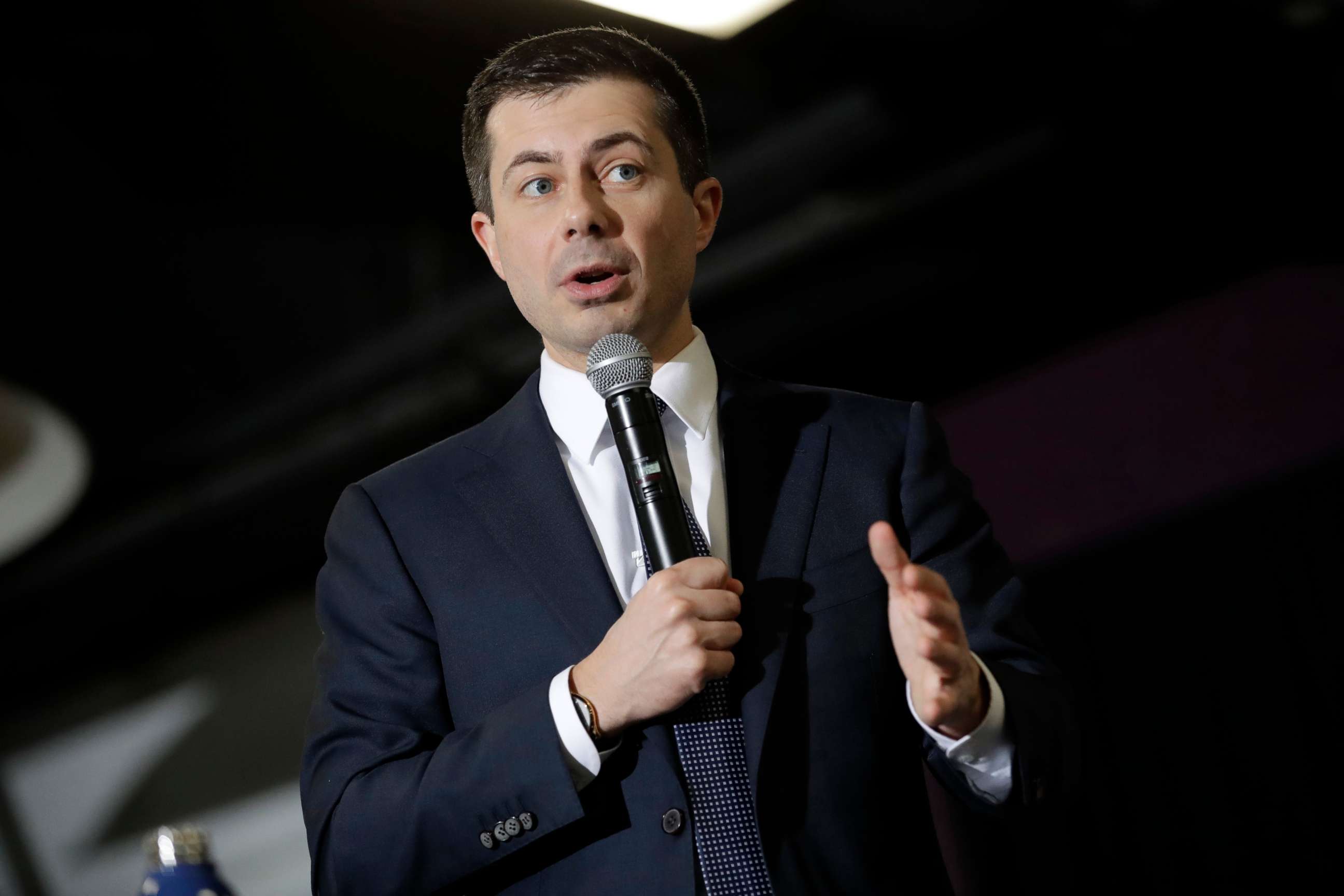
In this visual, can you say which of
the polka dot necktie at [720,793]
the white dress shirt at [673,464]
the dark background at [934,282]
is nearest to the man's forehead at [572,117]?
the white dress shirt at [673,464]

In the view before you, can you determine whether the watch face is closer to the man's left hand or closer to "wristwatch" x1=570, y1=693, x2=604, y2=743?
"wristwatch" x1=570, y1=693, x2=604, y2=743

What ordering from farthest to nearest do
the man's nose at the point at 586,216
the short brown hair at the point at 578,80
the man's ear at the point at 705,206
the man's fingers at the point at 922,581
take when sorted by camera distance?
the man's ear at the point at 705,206, the short brown hair at the point at 578,80, the man's nose at the point at 586,216, the man's fingers at the point at 922,581

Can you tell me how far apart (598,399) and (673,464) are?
139 millimetres

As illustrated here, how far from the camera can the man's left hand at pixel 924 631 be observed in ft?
3.64

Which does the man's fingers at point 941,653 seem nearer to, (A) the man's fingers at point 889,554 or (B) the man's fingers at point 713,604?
(A) the man's fingers at point 889,554

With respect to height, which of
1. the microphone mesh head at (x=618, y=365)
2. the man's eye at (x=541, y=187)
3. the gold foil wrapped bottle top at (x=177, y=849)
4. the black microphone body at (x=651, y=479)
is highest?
Answer: the man's eye at (x=541, y=187)

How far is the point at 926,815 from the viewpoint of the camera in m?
1.35

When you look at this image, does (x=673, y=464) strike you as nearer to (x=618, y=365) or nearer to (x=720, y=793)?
(x=618, y=365)

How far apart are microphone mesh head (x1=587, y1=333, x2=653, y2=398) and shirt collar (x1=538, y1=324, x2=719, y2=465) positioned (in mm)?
111

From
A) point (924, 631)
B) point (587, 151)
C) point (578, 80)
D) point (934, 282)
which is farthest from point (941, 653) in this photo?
point (934, 282)

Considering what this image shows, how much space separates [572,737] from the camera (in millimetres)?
1179

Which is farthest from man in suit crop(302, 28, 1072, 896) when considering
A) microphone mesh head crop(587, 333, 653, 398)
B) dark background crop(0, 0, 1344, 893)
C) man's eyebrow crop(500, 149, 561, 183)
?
dark background crop(0, 0, 1344, 893)

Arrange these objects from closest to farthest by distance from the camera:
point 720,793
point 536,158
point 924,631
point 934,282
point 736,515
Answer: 1. point 924,631
2. point 720,793
3. point 736,515
4. point 536,158
5. point 934,282

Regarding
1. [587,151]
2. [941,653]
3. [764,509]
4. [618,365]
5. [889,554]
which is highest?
[587,151]
